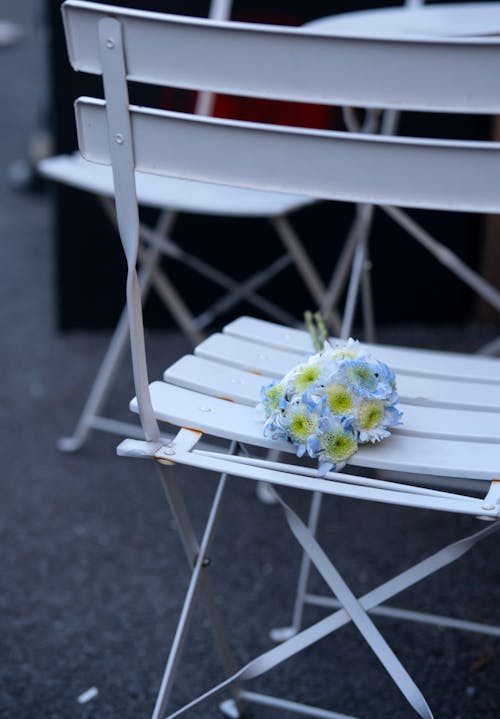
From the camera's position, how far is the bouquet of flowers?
1.27 m

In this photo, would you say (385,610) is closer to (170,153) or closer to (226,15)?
(170,153)

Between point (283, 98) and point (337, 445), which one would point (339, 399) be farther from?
point (283, 98)

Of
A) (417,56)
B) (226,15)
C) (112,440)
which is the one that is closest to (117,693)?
(112,440)

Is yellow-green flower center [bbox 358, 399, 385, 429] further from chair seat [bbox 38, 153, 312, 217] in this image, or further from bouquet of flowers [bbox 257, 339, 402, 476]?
chair seat [bbox 38, 153, 312, 217]

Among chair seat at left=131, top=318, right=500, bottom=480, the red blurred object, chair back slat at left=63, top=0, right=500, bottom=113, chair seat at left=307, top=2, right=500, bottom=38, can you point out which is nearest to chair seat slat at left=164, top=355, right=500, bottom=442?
chair seat at left=131, top=318, right=500, bottom=480

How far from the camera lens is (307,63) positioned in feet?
3.68

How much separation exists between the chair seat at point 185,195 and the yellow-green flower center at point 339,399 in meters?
1.11

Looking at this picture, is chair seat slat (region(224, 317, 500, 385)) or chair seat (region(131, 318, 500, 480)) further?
chair seat slat (region(224, 317, 500, 385))

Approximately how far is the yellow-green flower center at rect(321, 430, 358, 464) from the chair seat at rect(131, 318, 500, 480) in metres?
0.02

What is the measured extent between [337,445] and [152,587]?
0.96 meters

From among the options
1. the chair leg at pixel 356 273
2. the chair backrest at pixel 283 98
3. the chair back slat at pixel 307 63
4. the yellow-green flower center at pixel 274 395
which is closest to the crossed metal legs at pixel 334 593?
the yellow-green flower center at pixel 274 395

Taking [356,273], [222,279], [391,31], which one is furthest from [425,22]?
[222,279]

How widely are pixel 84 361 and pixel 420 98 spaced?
7.27 ft

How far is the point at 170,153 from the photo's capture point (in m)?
1.21
